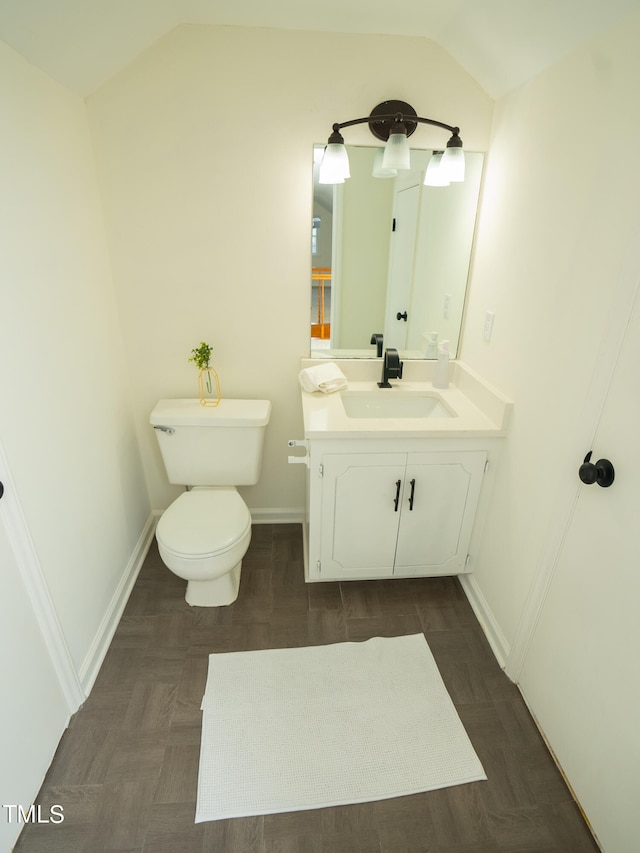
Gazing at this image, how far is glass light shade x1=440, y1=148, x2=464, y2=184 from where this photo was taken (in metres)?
1.62

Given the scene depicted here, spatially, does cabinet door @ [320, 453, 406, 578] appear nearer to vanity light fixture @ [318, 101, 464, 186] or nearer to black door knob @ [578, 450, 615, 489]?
black door knob @ [578, 450, 615, 489]

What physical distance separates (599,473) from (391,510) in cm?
84

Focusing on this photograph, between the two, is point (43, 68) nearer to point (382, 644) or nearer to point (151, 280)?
point (151, 280)

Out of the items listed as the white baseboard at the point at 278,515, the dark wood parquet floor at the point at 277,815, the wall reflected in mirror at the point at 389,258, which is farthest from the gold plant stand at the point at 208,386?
the dark wood parquet floor at the point at 277,815

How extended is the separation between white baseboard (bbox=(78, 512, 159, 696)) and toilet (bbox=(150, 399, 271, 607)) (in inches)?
11.2

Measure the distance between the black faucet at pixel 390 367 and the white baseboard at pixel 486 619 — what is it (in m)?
1.00

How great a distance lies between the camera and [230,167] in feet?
5.63

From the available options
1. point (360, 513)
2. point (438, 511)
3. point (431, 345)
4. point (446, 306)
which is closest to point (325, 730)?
point (360, 513)

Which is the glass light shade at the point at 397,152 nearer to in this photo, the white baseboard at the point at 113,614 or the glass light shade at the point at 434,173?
the glass light shade at the point at 434,173

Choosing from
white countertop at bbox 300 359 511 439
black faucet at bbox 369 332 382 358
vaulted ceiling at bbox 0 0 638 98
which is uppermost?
vaulted ceiling at bbox 0 0 638 98

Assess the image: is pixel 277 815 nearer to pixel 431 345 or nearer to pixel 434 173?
pixel 431 345

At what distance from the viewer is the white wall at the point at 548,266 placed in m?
1.11

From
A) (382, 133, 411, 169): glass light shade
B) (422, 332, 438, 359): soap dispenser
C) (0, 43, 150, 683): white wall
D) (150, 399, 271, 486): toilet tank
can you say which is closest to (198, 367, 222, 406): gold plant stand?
(150, 399, 271, 486): toilet tank

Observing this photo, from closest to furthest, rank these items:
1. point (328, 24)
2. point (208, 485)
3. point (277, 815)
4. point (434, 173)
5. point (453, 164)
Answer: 1. point (277, 815)
2. point (328, 24)
3. point (453, 164)
4. point (434, 173)
5. point (208, 485)
